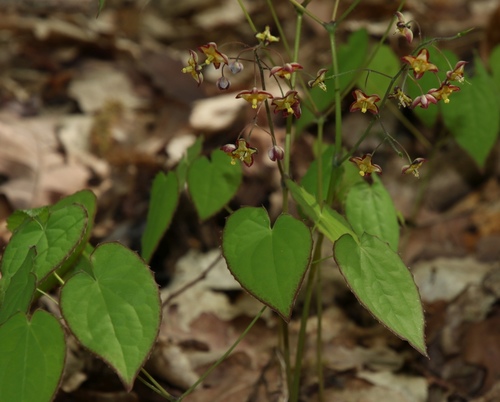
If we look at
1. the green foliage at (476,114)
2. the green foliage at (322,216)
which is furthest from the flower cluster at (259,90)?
the green foliage at (476,114)

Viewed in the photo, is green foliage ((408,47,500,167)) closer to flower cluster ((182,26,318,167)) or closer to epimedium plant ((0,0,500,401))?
epimedium plant ((0,0,500,401))

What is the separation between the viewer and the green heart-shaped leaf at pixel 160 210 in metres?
1.71

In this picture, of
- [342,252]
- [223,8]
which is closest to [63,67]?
[223,8]

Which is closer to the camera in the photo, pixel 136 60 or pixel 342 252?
pixel 342 252

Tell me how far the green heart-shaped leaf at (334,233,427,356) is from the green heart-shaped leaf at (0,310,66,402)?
22.6 inches

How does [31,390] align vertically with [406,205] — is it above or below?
above

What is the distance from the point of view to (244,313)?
243cm

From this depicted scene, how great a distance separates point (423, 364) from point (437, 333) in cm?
15

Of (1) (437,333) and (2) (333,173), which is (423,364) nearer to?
(1) (437,333)

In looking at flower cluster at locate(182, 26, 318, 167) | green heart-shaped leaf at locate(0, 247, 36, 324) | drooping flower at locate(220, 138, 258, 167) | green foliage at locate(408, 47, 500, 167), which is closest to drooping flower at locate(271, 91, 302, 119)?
flower cluster at locate(182, 26, 318, 167)

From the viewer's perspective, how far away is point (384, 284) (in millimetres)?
1326

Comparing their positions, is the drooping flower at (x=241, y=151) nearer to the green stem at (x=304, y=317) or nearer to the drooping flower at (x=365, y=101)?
the drooping flower at (x=365, y=101)

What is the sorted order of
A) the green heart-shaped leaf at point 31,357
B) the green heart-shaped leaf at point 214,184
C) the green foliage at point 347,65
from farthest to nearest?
the green foliage at point 347,65, the green heart-shaped leaf at point 214,184, the green heart-shaped leaf at point 31,357

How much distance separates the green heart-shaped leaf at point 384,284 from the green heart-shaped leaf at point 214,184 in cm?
52
